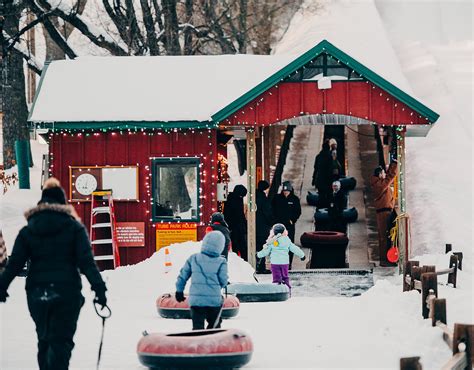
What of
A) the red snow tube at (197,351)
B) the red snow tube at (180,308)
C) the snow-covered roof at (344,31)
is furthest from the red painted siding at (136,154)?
the snow-covered roof at (344,31)

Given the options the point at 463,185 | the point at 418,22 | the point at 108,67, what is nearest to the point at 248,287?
the point at 108,67

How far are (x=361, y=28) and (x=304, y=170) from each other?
26.4 meters

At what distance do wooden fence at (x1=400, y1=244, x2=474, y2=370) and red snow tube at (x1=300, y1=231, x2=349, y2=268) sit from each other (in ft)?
13.8

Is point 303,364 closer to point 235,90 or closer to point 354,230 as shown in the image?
point 235,90

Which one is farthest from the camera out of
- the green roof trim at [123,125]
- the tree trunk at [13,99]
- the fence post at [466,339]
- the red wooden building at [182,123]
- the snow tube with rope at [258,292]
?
the tree trunk at [13,99]

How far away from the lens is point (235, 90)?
26328 millimetres

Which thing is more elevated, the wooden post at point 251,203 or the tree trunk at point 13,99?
the tree trunk at point 13,99

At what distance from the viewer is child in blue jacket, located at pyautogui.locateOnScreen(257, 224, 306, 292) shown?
20.8m

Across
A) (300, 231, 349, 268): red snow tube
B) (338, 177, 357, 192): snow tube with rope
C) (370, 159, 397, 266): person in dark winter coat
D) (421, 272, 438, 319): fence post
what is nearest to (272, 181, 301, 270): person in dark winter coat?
(300, 231, 349, 268): red snow tube

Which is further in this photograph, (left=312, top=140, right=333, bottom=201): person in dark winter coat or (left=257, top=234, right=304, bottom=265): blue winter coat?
(left=312, top=140, right=333, bottom=201): person in dark winter coat

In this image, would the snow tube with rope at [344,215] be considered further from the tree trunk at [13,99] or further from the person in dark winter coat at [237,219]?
the tree trunk at [13,99]

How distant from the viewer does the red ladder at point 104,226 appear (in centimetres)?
2484

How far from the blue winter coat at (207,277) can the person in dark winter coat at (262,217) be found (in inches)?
441

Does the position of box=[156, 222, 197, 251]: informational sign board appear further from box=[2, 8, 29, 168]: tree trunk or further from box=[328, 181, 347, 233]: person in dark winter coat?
box=[2, 8, 29, 168]: tree trunk
